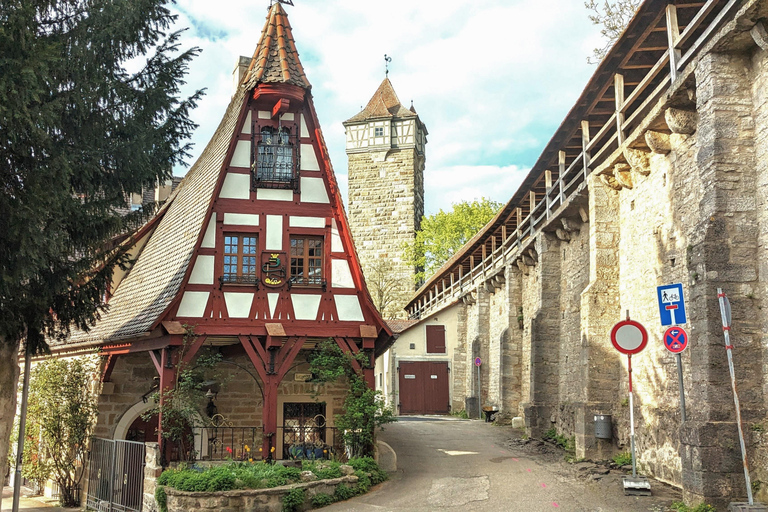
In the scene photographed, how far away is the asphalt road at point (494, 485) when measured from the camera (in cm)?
1095

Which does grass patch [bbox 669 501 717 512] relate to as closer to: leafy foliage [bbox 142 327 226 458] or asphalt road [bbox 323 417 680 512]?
asphalt road [bbox 323 417 680 512]

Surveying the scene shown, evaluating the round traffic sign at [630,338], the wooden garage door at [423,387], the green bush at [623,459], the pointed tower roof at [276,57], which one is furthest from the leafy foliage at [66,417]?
the wooden garage door at [423,387]

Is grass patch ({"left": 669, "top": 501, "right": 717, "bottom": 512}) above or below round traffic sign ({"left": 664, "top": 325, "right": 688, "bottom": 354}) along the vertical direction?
below

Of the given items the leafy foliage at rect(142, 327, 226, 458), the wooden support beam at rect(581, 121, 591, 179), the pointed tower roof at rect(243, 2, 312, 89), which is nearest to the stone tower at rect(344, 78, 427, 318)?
the pointed tower roof at rect(243, 2, 312, 89)

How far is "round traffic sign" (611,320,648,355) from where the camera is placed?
415 inches

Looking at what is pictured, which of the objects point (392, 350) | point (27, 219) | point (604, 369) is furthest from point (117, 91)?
point (392, 350)

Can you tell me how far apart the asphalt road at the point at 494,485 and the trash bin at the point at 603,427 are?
70cm

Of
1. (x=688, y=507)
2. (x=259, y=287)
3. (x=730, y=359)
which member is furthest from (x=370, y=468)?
(x=730, y=359)

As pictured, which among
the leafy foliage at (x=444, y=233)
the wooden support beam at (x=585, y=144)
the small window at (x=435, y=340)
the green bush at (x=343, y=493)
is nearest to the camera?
the green bush at (x=343, y=493)

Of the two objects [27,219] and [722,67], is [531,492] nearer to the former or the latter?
[722,67]

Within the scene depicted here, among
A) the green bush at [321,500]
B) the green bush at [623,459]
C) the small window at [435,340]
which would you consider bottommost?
the green bush at [321,500]

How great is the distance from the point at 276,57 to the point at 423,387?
65.0 feet

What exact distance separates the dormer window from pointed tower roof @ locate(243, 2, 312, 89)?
3.25 feet

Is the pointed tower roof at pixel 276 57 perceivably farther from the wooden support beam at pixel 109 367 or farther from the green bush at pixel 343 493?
the green bush at pixel 343 493
